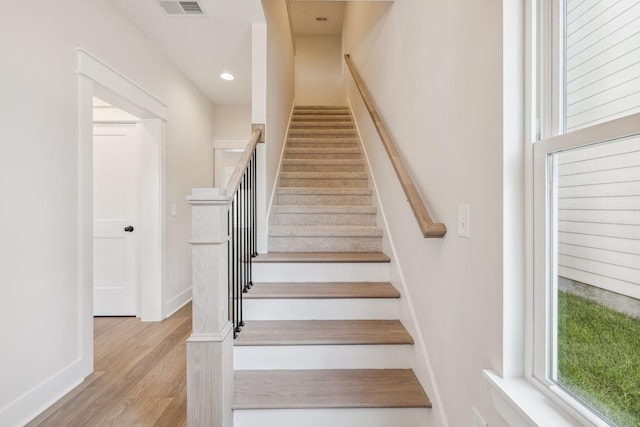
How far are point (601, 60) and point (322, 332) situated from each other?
1665 mm

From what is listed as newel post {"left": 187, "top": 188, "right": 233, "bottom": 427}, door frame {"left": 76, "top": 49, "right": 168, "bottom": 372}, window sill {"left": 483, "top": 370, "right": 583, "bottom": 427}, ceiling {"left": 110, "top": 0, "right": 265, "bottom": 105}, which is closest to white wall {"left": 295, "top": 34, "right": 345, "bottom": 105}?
ceiling {"left": 110, "top": 0, "right": 265, "bottom": 105}

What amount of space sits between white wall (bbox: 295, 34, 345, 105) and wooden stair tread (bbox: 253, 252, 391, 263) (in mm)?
4451

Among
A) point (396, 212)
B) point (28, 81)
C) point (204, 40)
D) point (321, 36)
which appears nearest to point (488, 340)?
point (396, 212)

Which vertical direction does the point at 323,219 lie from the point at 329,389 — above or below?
above

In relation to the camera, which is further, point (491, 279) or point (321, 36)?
point (321, 36)

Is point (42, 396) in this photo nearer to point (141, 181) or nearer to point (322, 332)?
point (322, 332)

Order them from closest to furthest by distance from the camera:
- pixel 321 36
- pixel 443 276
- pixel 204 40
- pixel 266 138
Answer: pixel 443 276 → pixel 266 138 → pixel 204 40 → pixel 321 36

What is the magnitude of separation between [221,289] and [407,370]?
3.65 ft

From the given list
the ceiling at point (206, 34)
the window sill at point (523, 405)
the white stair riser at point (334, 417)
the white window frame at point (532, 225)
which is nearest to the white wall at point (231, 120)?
the ceiling at point (206, 34)

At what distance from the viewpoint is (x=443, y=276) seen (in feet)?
4.67

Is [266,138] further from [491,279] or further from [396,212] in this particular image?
[491,279]

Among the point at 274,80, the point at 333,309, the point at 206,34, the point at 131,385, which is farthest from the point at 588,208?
the point at 206,34

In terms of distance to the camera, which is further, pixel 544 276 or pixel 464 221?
pixel 464 221

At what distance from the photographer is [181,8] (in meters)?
2.40
